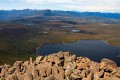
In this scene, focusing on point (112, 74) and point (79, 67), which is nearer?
point (112, 74)

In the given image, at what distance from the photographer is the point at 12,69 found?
69.9 meters

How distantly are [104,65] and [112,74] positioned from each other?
440cm

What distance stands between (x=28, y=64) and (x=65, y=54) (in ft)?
38.1

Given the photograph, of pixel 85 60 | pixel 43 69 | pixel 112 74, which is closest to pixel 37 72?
pixel 43 69

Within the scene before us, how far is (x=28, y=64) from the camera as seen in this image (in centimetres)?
7188

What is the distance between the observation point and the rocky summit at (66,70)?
58469 millimetres

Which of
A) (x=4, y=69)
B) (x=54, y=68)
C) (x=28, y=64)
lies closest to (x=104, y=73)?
(x=54, y=68)

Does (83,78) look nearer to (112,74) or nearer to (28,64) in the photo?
(112,74)

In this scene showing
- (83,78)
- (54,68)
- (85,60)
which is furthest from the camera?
(85,60)

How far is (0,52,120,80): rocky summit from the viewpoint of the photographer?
58.5m

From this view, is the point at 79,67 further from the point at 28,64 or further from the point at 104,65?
the point at 28,64

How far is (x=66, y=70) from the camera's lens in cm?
6184

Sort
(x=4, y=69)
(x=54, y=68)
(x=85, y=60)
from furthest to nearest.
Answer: (x=4, y=69) → (x=85, y=60) → (x=54, y=68)

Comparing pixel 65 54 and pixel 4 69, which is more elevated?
pixel 65 54
